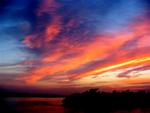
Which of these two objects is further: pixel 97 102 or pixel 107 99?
pixel 107 99

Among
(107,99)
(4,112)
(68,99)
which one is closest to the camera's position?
(4,112)

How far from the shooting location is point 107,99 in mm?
67812

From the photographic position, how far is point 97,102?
62281 millimetres

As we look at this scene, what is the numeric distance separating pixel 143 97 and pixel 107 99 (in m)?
14.8

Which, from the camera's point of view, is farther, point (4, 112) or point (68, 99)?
point (68, 99)

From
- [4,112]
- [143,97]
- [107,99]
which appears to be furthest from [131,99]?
[4,112]

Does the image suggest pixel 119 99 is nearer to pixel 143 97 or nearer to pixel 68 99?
pixel 143 97

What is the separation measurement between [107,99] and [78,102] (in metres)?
7.85

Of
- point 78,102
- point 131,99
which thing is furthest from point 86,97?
point 131,99

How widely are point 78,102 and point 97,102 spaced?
5.57 meters

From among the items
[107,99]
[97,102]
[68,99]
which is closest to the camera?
[97,102]

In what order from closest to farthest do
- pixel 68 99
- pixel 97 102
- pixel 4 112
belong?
pixel 4 112, pixel 97 102, pixel 68 99

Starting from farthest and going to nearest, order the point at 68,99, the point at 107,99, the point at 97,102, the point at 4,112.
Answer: the point at 68,99 → the point at 107,99 → the point at 97,102 → the point at 4,112

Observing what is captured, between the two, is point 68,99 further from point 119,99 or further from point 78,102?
point 119,99
